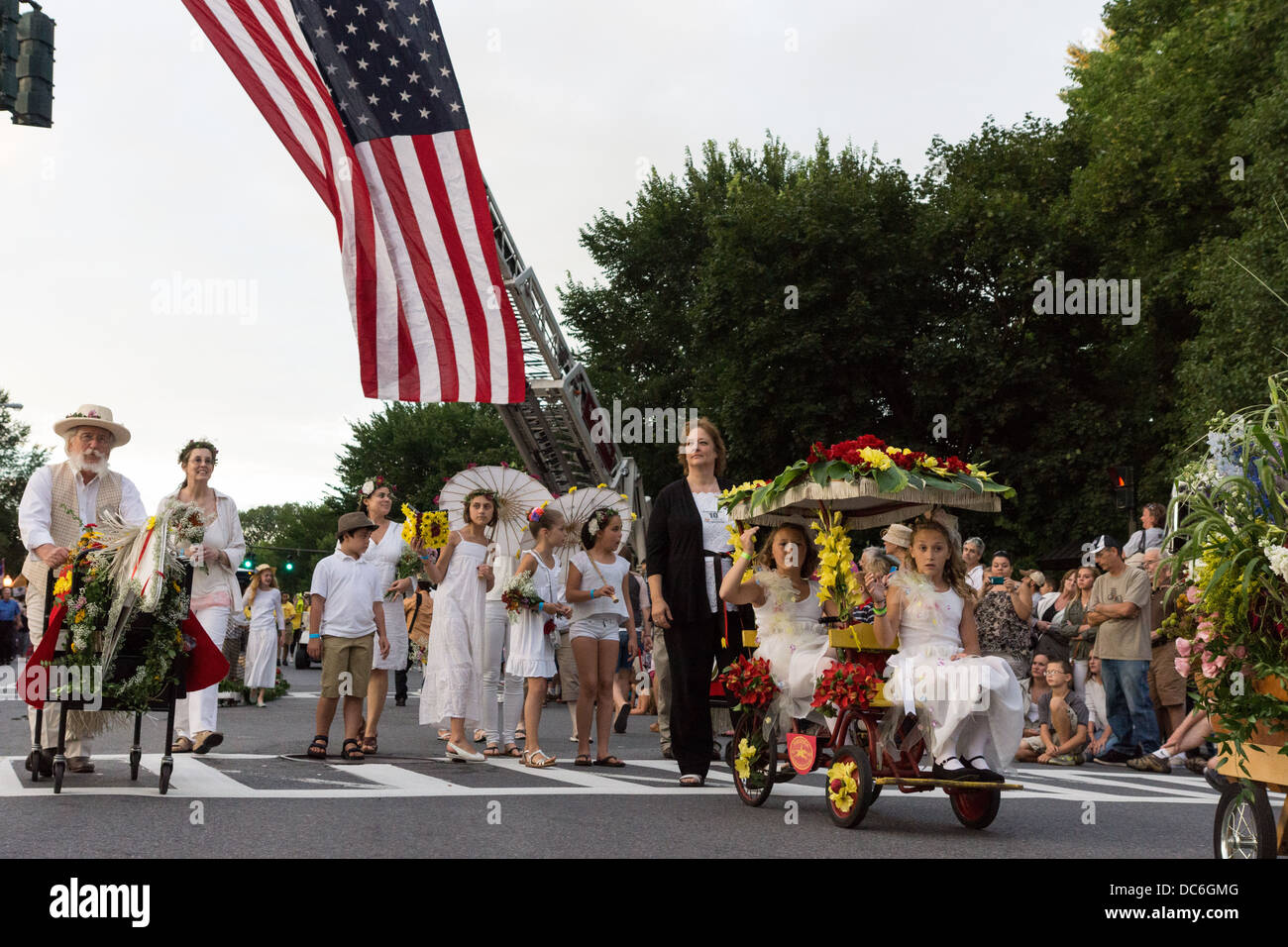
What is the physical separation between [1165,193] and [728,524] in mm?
26005

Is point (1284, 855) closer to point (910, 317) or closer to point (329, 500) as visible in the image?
point (910, 317)

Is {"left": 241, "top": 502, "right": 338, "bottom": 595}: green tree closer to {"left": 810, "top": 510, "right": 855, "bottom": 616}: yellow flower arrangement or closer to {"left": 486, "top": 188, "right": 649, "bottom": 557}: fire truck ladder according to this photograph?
{"left": 486, "top": 188, "right": 649, "bottom": 557}: fire truck ladder

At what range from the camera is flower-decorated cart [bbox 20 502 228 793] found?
29.7ft

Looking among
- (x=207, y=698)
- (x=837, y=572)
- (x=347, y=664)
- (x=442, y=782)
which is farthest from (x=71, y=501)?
(x=837, y=572)

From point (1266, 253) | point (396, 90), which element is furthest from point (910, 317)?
point (396, 90)

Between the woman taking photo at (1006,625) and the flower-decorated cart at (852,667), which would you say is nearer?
the flower-decorated cart at (852,667)

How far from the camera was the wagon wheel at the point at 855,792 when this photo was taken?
7930mm

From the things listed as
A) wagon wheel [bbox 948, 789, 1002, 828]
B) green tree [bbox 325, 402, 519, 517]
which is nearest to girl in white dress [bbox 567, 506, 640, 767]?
wagon wheel [bbox 948, 789, 1002, 828]

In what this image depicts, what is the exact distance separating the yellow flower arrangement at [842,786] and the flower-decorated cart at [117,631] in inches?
154

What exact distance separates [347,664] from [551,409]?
80.1ft

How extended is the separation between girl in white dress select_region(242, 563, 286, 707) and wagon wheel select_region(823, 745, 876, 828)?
11.3 m

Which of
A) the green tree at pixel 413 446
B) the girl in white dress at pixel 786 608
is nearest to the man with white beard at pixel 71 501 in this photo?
the girl in white dress at pixel 786 608

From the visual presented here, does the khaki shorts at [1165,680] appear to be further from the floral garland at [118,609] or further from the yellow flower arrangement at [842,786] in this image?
the floral garland at [118,609]
